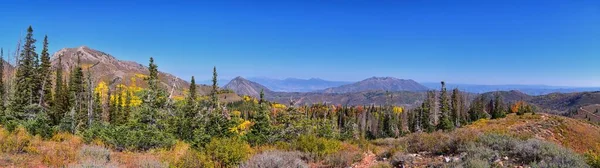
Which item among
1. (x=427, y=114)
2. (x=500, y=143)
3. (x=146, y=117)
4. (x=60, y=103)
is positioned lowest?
(x=427, y=114)

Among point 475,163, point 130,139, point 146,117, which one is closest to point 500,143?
point 475,163

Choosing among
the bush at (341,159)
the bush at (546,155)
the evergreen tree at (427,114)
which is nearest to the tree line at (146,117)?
the bush at (341,159)

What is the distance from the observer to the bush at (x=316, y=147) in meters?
12.7

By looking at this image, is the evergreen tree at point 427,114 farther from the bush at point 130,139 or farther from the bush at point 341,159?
the bush at point 130,139

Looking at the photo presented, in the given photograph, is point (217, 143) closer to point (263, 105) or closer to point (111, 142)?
point (111, 142)

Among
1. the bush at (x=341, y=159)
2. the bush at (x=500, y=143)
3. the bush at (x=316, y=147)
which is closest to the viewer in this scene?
the bush at (x=500, y=143)

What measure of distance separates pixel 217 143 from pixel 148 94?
1884 cm

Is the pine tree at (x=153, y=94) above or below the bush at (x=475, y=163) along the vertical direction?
above

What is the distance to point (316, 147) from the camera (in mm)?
13102

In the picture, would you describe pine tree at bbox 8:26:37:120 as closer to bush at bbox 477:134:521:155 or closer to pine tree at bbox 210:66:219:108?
pine tree at bbox 210:66:219:108

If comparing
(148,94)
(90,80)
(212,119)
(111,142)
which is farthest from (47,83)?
(111,142)

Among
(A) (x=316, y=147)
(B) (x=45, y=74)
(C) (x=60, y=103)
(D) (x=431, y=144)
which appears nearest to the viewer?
(D) (x=431, y=144)

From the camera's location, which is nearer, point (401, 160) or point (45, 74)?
point (401, 160)

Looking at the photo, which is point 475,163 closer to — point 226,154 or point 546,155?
point 546,155
